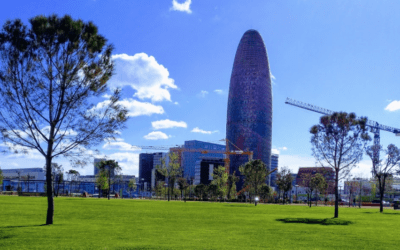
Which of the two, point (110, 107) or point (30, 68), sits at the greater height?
point (30, 68)

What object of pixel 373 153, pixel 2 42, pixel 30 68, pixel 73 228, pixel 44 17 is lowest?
pixel 73 228

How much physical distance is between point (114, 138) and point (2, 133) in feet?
23.8

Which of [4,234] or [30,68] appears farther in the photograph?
[30,68]

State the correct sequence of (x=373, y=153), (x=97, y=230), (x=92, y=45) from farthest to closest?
(x=373, y=153)
(x=92, y=45)
(x=97, y=230)

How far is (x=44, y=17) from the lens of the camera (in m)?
25.6

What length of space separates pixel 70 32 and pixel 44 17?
1.85 metres

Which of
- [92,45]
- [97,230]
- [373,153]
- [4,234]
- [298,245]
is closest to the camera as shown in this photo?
[298,245]

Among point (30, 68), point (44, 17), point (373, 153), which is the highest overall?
point (44, 17)

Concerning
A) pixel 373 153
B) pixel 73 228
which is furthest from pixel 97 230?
pixel 373 153

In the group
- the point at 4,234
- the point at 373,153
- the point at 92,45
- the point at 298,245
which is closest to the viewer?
the point at 298,245

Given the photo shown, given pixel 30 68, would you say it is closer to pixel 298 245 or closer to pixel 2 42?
pixel 2 42

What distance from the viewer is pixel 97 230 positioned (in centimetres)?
2494

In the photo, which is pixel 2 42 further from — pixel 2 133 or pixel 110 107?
pixel 110 107

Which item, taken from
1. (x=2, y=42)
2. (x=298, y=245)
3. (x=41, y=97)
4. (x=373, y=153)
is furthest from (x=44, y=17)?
(x=373, y=153)
